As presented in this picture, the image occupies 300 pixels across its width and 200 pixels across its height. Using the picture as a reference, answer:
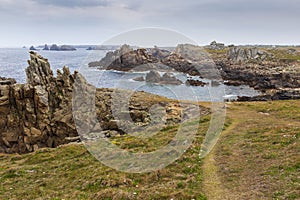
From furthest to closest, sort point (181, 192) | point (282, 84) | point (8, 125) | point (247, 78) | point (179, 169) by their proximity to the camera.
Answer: point (247, 78), point (282, 84), point (8, 125), point (179, 169), point (181, 192)

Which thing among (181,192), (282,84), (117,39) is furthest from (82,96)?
(282,84)

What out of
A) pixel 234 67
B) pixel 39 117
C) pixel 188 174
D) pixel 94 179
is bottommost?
pixel 39 117

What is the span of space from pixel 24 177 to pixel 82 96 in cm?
3153

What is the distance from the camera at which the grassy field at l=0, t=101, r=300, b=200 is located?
1855 cm

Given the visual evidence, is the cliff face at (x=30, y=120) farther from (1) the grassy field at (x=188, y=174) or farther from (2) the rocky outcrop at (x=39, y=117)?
(1) the grassy field at (x=188, y=174)

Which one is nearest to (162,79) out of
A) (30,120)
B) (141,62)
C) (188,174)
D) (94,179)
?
(141,62)

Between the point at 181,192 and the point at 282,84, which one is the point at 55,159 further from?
the point at 282,84

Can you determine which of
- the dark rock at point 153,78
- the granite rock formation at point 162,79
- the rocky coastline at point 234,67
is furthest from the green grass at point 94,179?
the dark rock at point 153,78

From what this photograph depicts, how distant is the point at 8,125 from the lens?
51031 millimetres

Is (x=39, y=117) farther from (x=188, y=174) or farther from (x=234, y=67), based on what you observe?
(x=234, y=67)

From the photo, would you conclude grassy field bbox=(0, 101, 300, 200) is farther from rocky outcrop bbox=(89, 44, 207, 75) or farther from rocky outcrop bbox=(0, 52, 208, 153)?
rocky outcrop bbox=(89, 44, 207, 75)

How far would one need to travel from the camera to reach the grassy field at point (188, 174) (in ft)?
60.8

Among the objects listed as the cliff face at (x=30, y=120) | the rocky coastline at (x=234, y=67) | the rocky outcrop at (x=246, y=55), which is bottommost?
the cliff face at (x=30, y=120)

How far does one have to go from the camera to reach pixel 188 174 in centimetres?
2150
